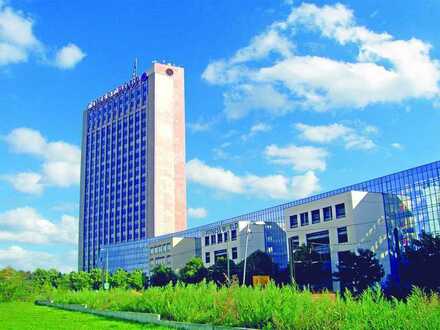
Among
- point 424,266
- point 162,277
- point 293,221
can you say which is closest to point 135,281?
point 162,277

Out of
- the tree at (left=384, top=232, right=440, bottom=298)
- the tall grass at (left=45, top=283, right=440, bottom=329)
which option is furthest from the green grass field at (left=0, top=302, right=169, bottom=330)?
the tree at (left=384, top=232, right=440, bottom=298)

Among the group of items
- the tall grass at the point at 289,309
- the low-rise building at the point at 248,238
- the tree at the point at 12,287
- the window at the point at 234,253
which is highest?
the low-rise building at the point at 248,238

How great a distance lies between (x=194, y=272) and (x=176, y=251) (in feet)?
91.5

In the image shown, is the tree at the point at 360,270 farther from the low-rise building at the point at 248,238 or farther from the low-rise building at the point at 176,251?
the low-rise building at the point at 176,251

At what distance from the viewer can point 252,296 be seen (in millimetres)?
19266

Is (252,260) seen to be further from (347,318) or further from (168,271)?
A: (347,318)

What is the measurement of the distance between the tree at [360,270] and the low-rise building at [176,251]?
4454 centimetres

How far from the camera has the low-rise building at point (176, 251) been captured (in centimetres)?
9252

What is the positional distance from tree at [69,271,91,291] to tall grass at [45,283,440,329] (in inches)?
2051

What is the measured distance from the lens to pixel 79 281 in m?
77.0

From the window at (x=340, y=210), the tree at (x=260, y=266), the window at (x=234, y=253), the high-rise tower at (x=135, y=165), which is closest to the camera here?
the window at (x=340, y=210)

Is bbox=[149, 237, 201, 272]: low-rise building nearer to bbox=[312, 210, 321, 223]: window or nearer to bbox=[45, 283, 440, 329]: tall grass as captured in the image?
bbox=[312, 210, 321, 223]: window

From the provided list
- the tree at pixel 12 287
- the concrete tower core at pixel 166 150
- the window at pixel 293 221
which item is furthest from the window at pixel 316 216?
the concrete tower core at pixel 166 150

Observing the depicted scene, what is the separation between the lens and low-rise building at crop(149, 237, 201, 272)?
92.5 meters
